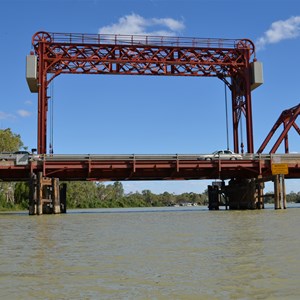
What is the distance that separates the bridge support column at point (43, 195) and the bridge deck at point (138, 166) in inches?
38.3

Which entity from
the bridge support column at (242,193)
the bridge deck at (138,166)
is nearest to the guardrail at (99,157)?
the bridge deck at (138,166)

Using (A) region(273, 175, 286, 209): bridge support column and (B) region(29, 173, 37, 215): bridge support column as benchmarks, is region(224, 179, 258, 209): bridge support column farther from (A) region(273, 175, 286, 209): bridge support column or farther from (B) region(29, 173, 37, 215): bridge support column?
(B) region(29, 173, 37, 215): bridge support column

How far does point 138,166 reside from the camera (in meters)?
45.0

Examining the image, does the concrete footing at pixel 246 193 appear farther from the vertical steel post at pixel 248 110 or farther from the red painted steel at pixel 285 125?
the red painted steel at pixel 285 125

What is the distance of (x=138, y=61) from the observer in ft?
161

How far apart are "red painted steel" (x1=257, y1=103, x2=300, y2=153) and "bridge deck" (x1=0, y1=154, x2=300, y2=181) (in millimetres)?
6869

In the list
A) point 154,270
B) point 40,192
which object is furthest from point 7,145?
point 154,270

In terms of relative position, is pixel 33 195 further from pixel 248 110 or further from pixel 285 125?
pixel 285 125

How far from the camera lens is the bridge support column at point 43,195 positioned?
4281 centimetres

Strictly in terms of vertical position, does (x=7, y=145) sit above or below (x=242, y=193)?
above

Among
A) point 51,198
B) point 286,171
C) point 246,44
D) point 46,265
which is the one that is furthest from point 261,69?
point 46,265

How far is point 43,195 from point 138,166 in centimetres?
944

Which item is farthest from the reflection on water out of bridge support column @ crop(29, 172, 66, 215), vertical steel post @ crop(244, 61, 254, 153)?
vertical steel post @ crop(244, 61, 254, 153)

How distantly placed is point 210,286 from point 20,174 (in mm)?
42327
